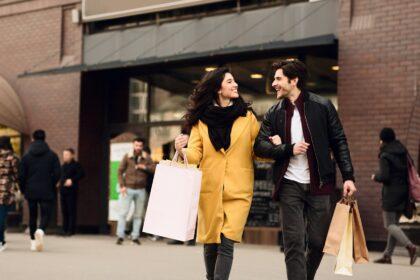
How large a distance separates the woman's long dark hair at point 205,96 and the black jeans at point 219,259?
964 millimetres

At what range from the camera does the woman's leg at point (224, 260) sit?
225 inches

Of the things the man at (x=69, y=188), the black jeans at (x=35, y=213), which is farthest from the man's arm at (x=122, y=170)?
the man at (x=69, y=188)

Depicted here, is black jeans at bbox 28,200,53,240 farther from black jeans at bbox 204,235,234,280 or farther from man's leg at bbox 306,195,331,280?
man's leg at bbox 306,195,331,280

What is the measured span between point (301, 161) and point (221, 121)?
684 mm

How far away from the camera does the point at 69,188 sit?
653 inches

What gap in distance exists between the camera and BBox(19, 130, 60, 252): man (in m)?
11.9

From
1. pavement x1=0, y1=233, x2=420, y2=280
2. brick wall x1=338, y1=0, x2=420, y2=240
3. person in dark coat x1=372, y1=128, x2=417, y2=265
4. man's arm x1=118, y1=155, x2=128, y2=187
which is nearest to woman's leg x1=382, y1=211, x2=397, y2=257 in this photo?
person in dark coat x1=372, y1=128, x2=417, y2=265

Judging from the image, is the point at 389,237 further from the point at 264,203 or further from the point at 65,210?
the point at 65,210

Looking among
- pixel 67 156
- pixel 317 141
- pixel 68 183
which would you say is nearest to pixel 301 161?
pixel 317 141

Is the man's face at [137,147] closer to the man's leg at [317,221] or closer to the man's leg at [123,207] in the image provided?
the man's leg at [123,207]

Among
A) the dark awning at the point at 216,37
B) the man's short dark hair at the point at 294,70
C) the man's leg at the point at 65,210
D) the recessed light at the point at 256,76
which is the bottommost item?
the man's leg at the point at 65,210

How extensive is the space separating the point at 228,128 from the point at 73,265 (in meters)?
4.27

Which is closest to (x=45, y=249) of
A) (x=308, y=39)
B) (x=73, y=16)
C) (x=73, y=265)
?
(x=73, y=265)

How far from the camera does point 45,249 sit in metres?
12.2
